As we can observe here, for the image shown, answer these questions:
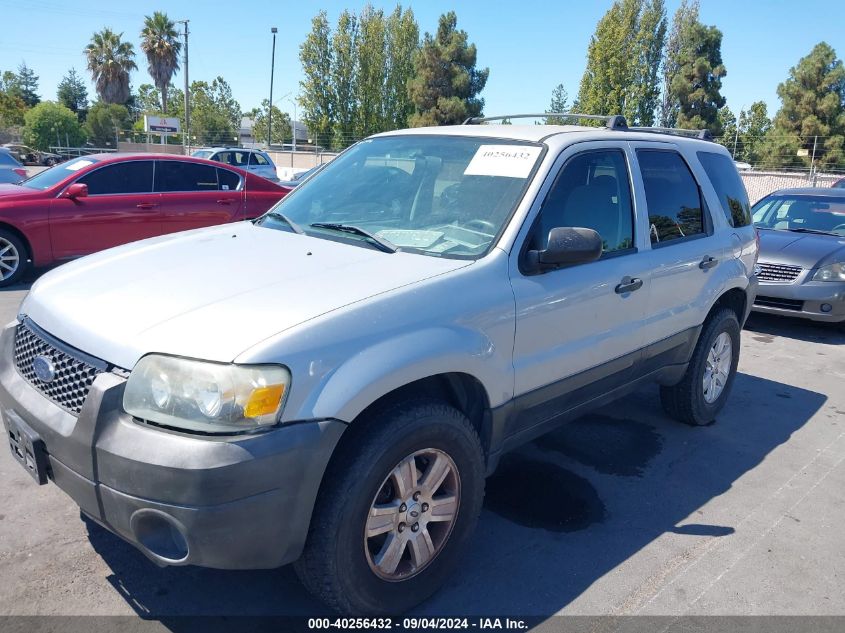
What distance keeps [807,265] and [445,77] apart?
42.4m

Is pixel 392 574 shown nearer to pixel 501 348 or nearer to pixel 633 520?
pixel 501 348

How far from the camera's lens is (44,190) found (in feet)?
27.1

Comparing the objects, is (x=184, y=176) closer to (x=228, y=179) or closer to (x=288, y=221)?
(x=228, y=179)

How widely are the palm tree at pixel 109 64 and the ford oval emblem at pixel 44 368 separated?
2486 inches

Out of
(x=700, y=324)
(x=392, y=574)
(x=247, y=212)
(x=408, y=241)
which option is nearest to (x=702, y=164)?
(x=700, y=324)

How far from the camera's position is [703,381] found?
4.79 metres

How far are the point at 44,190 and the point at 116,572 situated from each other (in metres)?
6.74

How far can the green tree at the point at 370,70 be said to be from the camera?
4931 cm

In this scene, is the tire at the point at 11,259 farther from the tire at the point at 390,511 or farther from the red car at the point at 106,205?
the tire at the point at 390,511

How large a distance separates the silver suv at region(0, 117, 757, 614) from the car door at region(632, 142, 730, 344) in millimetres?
27

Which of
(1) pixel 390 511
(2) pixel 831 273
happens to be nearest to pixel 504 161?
(1) pixel 390 511

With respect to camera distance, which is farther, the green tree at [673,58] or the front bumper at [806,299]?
the green tree at [673,58]

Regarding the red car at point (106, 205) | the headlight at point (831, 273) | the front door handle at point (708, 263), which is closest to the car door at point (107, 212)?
the red car at point (106, 205)

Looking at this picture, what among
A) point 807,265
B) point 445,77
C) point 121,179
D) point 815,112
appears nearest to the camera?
point 807,265
